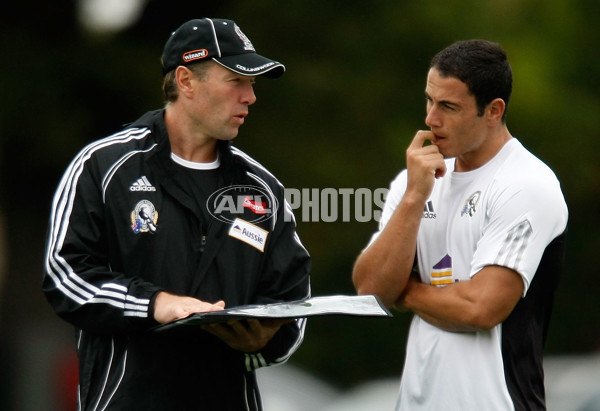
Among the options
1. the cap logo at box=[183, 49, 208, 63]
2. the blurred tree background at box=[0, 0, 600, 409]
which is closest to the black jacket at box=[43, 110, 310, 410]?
the cap logo at box=[183, 49, 208, 63]

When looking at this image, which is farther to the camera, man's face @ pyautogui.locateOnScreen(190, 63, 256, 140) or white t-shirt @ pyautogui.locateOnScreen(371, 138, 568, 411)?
man's face @ pyautogui.locateOnScreen(190, 63, 256, 140)

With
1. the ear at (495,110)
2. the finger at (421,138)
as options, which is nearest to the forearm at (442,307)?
the finger at (421,138)

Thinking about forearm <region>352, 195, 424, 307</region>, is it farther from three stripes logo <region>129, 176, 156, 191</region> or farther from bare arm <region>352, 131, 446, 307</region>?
three stripes logo <region>129, 176, 156, 191</region>

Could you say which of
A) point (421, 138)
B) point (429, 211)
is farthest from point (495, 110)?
point (429, 211)

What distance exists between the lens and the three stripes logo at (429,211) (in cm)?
391

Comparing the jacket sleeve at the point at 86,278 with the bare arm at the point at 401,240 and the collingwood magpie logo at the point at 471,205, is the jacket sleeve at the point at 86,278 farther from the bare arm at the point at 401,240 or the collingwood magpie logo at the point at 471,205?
the collingwood magpie logo at the point at 471,205

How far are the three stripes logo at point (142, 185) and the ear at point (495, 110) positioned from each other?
119cm

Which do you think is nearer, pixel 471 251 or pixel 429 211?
pixel 471 251

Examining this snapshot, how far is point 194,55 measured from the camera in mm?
3816

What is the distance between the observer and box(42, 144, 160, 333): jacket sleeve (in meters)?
3.46

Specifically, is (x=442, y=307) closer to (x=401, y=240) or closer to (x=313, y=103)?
(x=401, y=240)

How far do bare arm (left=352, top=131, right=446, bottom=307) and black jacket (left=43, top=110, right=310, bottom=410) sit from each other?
0.31 meters

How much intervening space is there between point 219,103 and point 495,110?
961 mm

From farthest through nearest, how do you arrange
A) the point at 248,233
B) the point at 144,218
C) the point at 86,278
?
1. the point at 248,233
2. the point at 144,218
3. the point at 86,278
